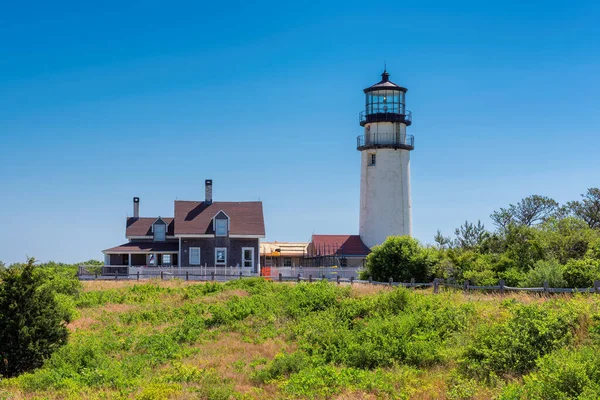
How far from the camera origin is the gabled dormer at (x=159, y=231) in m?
Answer: 50.7

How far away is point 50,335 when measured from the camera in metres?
22.7

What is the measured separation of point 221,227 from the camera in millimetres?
48625

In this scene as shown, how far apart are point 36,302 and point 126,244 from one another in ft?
93.0

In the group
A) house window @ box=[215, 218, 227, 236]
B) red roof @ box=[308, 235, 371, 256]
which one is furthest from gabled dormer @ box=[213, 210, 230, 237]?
red roof @ box=[308, 235, 371, 256]

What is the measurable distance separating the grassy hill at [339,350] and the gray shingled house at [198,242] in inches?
747

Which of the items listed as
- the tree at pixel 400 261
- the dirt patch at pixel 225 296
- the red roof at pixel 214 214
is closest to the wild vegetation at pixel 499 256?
the tree at pixel 400 261

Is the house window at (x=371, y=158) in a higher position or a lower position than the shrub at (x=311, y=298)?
higher

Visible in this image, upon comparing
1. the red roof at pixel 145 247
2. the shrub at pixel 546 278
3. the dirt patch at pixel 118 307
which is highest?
the red roof at pixel 145 247

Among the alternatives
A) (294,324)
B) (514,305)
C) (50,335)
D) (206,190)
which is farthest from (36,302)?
(206,190)

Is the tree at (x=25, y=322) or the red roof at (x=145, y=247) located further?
the red roof at (x=145, y=247)

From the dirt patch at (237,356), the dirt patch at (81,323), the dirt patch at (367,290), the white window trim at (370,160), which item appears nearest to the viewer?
the dirt patch at (237,356)

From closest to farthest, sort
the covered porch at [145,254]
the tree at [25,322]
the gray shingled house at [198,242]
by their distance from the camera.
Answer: the tree at [25,322], the gray shingled house at [198,242], the covered porch at [145,254]

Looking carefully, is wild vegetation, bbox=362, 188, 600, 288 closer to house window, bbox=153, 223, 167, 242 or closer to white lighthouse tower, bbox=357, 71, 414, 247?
white lighthouse tower, bbox=357, 71, 414, 247

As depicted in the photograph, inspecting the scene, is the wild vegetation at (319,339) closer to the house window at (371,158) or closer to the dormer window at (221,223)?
the dormer window at (221,223)
